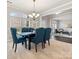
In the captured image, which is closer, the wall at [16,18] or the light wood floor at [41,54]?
the light wood floor at [41,54]

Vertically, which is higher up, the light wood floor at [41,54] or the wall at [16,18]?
the wall at [16,18]

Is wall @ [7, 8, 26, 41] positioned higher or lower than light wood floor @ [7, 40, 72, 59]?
higher

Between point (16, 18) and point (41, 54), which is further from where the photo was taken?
point (16, 18)

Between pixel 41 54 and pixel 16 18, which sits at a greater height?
pixel 16 18

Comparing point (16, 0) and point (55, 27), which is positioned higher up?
point (16, 0)

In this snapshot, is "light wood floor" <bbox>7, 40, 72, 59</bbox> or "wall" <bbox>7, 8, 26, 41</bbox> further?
"wall" <bbox>7, 8, 26, 41</bbox>
